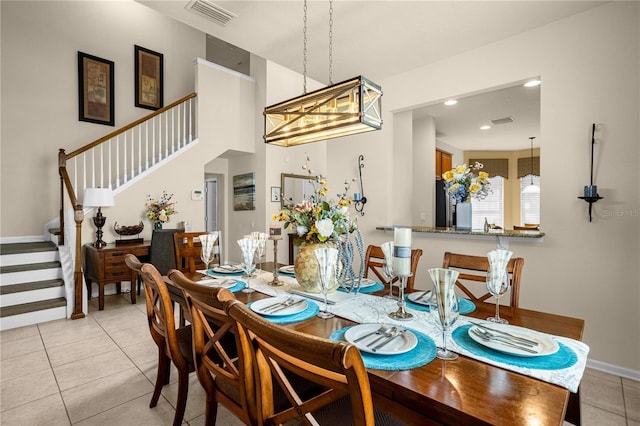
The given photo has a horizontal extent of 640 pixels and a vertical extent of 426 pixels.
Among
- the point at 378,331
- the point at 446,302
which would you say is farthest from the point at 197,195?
the point at 446,302

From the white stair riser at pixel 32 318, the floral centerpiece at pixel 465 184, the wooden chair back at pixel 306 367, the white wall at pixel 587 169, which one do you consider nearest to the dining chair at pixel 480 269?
the white wall at pixel 587 169

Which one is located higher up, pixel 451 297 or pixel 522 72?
pixel 522 72

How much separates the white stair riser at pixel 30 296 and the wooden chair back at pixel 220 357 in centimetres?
317

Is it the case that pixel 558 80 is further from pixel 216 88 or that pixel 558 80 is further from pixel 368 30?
pixel 216 88

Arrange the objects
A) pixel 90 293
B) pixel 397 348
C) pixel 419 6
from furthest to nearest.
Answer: pixel 90 293, pixel 419 6, pixel 397 348

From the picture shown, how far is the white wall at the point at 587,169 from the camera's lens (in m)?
2.25

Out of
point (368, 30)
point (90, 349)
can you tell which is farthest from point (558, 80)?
point (90, 349)

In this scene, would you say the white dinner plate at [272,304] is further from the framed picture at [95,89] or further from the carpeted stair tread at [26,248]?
the framed picture at [95,89]

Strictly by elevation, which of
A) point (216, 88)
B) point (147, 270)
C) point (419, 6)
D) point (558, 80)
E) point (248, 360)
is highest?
point (216, 88)

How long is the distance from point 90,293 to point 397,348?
14.7ft

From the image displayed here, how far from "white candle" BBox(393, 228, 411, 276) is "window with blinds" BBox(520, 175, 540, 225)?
8.57 m

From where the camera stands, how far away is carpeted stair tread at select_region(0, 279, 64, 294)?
3361 mm

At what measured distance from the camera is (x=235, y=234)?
6.50 meters

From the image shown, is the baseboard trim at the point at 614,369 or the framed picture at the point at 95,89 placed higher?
the framed picture at the point at 95,89
